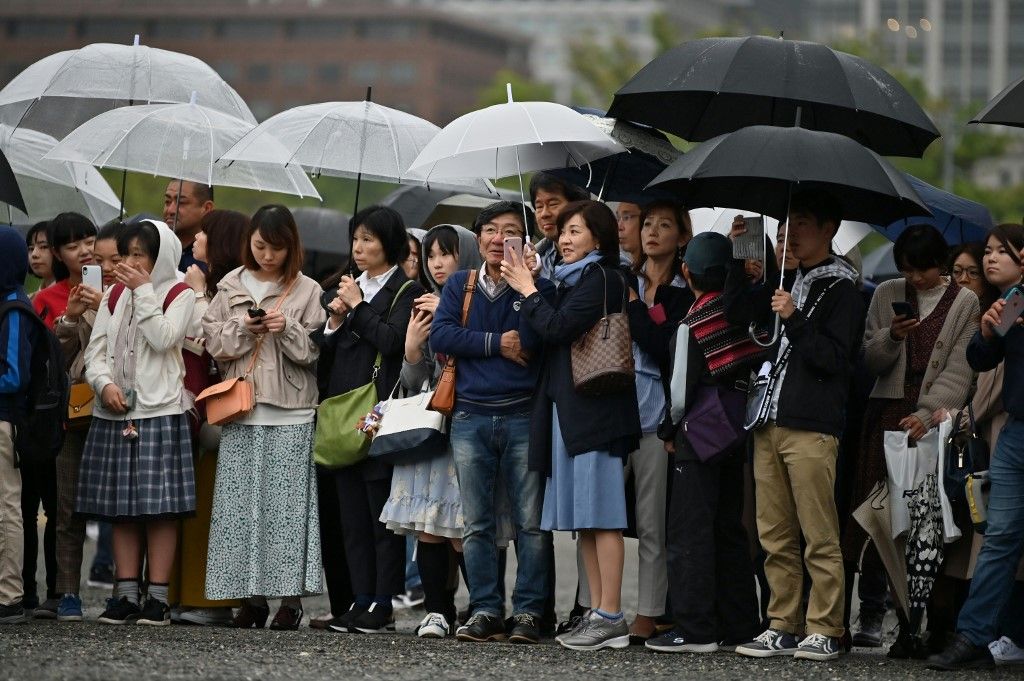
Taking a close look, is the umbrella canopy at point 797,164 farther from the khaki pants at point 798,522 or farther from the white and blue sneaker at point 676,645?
the white and blue sneaker at point 676,645

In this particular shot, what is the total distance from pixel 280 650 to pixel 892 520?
10.0 feet

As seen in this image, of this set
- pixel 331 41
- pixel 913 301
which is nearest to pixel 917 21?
pixel 331 41

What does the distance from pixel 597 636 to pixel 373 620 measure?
1.35 m

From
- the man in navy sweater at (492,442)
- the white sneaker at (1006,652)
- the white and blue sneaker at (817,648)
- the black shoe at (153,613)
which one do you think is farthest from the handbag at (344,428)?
the white sneaker at (1006,652)

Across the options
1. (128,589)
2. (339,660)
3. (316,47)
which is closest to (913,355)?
(339,660)

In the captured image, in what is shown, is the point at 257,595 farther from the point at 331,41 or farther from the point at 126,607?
the point at 331,41

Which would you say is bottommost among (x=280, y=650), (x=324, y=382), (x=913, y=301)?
(x=280, y=650)

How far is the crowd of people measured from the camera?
25.0ft

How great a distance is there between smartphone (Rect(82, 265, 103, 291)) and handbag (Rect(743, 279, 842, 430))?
3521 mm

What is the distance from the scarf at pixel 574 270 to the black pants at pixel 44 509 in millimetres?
3134

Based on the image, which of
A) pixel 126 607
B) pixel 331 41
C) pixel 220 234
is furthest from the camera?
pixel 331 41

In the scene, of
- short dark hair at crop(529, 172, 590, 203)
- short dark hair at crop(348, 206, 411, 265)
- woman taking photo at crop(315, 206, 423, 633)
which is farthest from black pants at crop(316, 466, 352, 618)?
short dark hair at crop(529, 172, 590, 203)

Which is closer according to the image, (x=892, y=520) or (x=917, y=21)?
(x=892, y=520)

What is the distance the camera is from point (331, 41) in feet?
403
